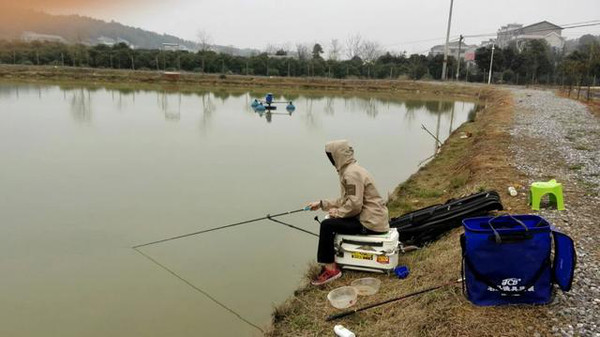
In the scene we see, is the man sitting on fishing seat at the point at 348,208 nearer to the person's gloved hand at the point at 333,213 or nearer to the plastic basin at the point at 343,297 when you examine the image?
the person's gloved hand at the point at 333,213

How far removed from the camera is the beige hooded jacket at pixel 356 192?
4328 mm

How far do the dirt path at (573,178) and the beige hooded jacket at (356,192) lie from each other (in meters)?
1.60

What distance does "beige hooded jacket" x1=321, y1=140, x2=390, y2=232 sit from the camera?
4328 mm

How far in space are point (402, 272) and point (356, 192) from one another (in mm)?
935

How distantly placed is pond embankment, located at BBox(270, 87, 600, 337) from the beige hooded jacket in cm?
62

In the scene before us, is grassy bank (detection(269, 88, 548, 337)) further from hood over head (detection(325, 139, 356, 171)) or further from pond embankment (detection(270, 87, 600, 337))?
hood over head (detection(325, 139, 356, 171))

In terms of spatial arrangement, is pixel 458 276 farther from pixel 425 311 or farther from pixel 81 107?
pixel 81 107

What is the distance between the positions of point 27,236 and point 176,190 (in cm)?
258

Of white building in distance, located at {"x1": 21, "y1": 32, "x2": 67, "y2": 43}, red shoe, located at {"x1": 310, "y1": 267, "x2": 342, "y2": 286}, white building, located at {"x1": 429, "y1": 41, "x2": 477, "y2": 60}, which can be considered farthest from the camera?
white building, located at {"x1": 429, "y1": 41, "x2": 477, "y2": 60}

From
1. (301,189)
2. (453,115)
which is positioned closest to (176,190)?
(301,189)

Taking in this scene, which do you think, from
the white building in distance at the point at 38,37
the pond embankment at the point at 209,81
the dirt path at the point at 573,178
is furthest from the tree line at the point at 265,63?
the dirt path at the point at 573,178

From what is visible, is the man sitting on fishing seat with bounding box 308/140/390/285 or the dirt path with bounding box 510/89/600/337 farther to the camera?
the man sitting on fishing seat with bounding box 308/140/390/285

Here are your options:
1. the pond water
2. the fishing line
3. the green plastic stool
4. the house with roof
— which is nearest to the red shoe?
the pond water

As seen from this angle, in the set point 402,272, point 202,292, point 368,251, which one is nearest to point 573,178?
point 402,272
